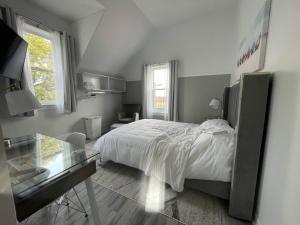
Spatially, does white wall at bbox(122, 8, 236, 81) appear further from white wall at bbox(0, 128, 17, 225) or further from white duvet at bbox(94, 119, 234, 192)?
white wall at bbox(0, 128, 17, 225)

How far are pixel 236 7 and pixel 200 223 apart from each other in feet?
13.9

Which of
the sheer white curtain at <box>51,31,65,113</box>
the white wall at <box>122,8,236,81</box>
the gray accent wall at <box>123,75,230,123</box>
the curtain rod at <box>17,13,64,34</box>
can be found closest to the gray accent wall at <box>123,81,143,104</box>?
the white wall at <box>122,8,236,81</box>

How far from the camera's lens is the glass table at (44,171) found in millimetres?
840

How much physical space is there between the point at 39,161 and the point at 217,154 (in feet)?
5.90

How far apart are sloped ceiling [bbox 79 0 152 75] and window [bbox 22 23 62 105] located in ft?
2.01

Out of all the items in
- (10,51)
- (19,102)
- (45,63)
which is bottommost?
(19,102)

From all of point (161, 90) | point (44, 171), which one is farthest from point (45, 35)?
point (161, 90)

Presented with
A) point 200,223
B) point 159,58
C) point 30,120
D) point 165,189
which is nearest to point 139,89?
point 159,58

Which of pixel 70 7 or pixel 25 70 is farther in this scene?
pixel 70 7

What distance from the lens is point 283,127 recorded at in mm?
974

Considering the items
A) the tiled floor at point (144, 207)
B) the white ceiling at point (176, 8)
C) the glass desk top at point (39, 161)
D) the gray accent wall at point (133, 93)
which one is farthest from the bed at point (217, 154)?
the gray accent wall at point (133, 93)

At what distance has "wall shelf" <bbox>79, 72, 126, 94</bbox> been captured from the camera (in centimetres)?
359

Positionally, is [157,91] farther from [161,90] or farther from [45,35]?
[45,35]

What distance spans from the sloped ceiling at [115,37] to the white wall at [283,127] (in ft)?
9.09
